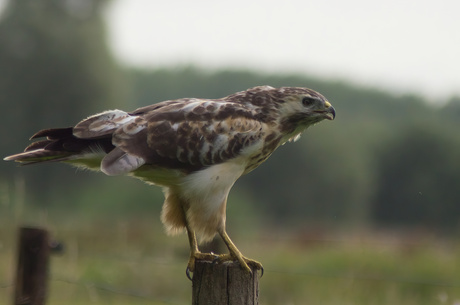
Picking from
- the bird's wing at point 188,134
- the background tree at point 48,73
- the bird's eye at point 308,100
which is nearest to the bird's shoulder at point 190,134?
the bird's wing at point 188,134

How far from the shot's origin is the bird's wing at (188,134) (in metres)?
5.24

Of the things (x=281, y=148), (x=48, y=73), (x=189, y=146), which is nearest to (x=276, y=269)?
(x=189, y=146)

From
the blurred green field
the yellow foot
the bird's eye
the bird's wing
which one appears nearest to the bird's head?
the bird's eye

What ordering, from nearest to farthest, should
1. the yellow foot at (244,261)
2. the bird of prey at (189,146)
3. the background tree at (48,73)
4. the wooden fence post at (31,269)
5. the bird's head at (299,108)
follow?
the yellow foot at (244,261) → the wooden fence post at (31,269) → the bird of prey at (189,146) → the bird's head at (299,108) → the background tree at (48,73)

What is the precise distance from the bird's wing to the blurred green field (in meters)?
1.07

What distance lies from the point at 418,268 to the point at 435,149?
14.3m

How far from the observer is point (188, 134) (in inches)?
211

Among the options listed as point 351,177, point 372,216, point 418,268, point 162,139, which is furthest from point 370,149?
point 162,139

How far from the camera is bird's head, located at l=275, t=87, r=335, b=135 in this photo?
5754mm

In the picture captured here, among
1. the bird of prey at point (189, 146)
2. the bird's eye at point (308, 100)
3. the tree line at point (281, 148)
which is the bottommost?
the tree line at point (281, 148)

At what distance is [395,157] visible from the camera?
93.6 feet

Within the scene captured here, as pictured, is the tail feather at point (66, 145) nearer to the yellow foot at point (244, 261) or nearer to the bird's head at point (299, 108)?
the yellow foot at point (244, 261)

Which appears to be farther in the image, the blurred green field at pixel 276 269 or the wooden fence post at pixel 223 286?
the blurred green field at pixel 276 269

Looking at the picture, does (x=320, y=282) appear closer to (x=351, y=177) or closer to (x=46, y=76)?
(x=351, y=177)
